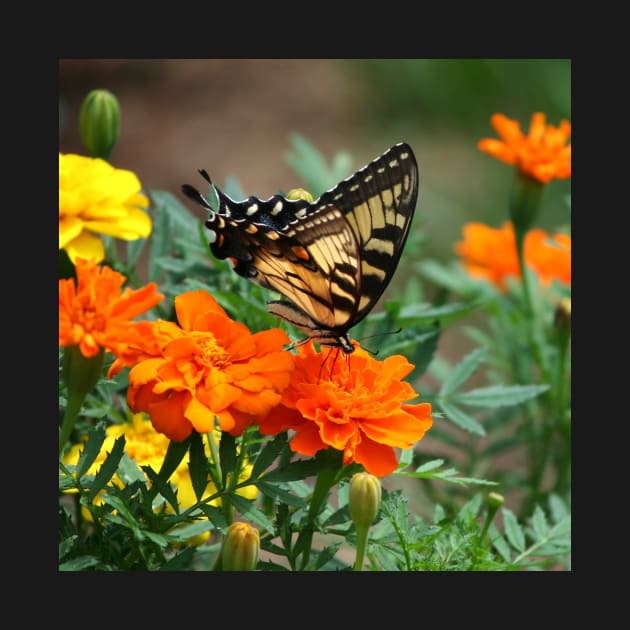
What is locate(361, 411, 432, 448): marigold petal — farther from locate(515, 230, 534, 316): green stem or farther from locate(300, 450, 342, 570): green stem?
locate(515, 230, 534, 316): green stem

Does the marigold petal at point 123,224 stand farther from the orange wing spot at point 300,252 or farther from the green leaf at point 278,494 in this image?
the green leaf at point 278,494

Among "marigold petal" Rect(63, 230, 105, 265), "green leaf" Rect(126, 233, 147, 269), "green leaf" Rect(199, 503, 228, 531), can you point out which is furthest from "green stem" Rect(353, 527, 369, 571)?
"green leaf" Rect(126, 233, 147, 269)

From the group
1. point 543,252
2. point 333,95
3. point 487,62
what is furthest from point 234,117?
point 543,252

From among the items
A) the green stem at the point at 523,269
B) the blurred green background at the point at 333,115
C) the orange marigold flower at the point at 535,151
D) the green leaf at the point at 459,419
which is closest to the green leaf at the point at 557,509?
the green leaf at the point at 459,419

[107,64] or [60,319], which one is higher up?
[107,64]

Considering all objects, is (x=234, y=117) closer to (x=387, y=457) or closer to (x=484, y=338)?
(x=484, y=338)

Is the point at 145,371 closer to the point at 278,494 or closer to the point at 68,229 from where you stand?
the point at 278,494
